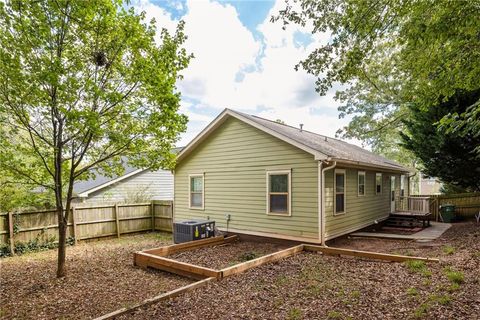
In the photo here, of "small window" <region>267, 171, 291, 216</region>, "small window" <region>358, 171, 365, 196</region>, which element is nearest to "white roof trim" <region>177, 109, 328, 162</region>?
"small window" <region>267, 171, 291, 216</region>

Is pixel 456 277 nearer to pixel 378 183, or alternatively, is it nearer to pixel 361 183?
pixel 361 183

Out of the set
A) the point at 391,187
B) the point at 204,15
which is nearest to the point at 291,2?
the point at 204,15

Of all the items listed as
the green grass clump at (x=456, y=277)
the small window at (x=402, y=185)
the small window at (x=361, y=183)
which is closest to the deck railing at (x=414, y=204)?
the small window at (x=402, y=185)

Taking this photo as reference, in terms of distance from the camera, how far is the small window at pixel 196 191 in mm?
11891

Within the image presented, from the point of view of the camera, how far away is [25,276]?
22.5ft

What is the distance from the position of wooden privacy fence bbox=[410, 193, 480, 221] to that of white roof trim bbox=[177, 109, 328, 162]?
1067cm

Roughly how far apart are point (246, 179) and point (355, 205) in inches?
173

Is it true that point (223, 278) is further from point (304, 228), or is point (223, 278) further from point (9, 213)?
point (9, 213)

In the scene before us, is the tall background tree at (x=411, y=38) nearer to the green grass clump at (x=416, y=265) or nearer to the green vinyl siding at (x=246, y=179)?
the green grass clump at (x=416, y=265)

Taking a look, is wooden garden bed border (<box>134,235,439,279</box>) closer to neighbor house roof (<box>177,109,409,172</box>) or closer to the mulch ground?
the mulch ground

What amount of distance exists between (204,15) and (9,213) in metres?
8.59

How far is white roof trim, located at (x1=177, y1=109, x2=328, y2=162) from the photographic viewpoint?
27.7 ft

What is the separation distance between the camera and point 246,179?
1035cm

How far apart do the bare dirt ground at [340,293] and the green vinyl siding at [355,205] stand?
2296mm
